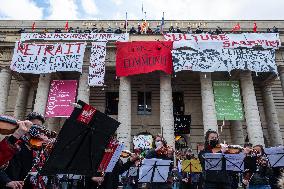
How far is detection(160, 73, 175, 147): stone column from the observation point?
22031mm

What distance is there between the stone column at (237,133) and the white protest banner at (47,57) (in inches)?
552

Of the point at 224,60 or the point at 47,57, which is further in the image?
the point at 47,57

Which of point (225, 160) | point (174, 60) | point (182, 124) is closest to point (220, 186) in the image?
point (225, 160)

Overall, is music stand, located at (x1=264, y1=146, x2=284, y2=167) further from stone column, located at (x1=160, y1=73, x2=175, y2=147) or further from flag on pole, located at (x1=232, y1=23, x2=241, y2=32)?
flag on pole, located at (x1=232, y1=23, x2=241, y2=32)

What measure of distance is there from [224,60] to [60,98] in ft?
40.2

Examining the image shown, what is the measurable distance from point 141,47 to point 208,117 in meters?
7.24

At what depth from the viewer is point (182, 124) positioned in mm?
26156

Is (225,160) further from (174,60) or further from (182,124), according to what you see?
(182,124)

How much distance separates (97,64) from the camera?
22.4 meters

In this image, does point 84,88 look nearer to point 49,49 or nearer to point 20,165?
point 49,49

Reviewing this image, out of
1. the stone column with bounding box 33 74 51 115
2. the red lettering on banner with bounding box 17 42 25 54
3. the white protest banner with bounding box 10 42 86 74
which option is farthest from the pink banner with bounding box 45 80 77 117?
the red lettering on banner with bounding box 17 42 25 54

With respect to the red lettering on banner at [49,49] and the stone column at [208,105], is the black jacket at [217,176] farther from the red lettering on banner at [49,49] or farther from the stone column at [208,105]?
the red lettering on banner at [49,49]

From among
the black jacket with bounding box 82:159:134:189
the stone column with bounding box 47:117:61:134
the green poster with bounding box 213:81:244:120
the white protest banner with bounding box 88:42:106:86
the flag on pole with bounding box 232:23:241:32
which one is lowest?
the black jacket with bounding box 82:159:134:189

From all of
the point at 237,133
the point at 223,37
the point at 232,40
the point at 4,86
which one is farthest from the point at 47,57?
the point at 237,133
